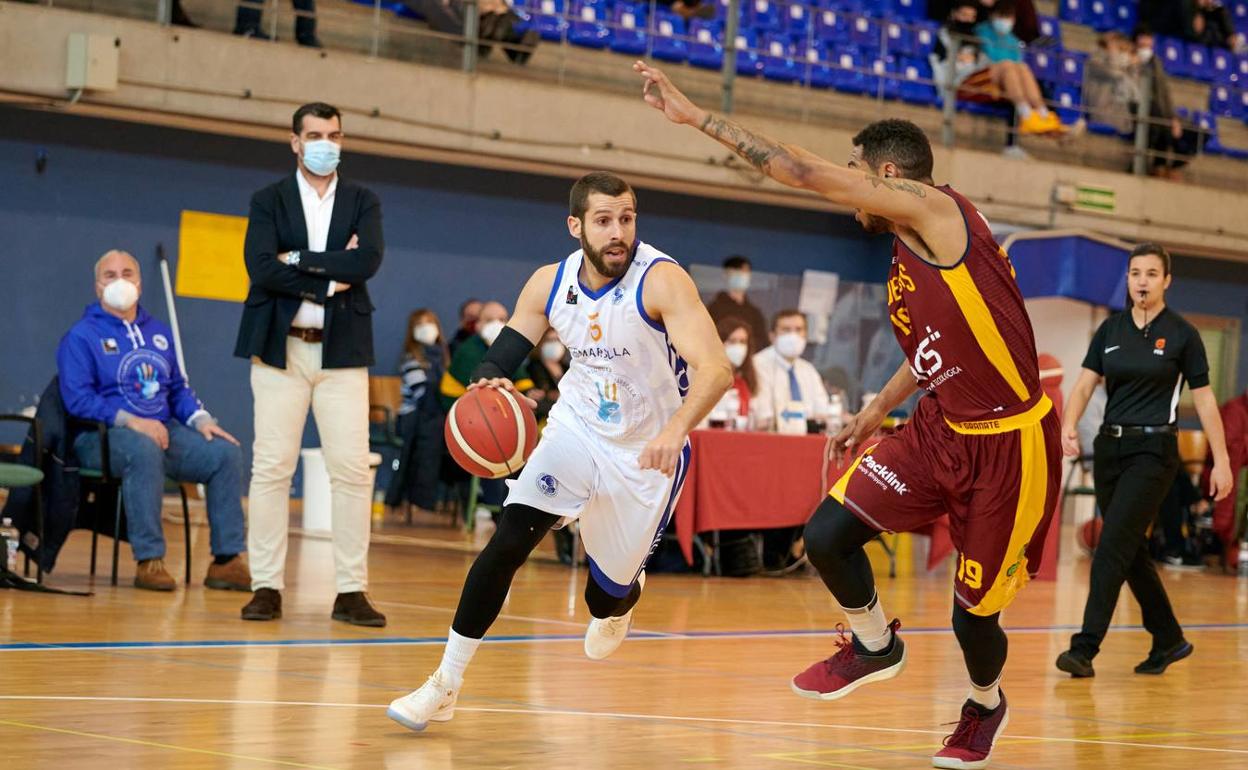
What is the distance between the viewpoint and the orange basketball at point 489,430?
4.97 meters

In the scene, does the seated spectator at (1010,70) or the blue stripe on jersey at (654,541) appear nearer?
the blue stripe on jersey at (654,541)

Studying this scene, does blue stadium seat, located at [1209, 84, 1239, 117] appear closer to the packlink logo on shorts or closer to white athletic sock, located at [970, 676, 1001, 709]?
the packlink logo on shorts

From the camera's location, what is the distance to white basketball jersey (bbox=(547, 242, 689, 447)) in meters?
5.01

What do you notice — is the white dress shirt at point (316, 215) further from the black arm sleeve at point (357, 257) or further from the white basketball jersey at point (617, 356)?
the white basketball jersey at point (617, 356)

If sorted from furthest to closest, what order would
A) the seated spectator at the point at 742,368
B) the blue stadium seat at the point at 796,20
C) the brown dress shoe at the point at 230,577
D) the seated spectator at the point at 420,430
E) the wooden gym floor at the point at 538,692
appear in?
the blue stadium seat at the point at 796,20 → the seated spectator at the point at 420,430 → the seated spectator at the point at 742,368 → the brown dress shoe at the point at 230,577 → the wooden gym floor at the point at 538,692

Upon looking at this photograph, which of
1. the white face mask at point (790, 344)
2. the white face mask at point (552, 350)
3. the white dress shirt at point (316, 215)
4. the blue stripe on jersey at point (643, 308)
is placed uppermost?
the white dress shirt at point (316, 215)

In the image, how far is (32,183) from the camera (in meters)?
13.3

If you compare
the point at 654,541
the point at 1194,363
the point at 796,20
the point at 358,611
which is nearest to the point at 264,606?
the point at 358,611

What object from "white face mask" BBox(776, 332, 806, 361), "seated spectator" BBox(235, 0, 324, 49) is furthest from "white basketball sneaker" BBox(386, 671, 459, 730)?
"seated spectator" BBox(235, 0, 324, 49)

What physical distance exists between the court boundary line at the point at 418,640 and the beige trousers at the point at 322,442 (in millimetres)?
579

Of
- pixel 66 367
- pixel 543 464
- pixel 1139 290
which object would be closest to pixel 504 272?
pixel 66 367

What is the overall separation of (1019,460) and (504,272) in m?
11.4

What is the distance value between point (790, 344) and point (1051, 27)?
9146mm

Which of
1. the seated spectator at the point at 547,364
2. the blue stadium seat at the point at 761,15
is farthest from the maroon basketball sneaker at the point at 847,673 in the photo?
the blue stadium seat at the point at 761,15
